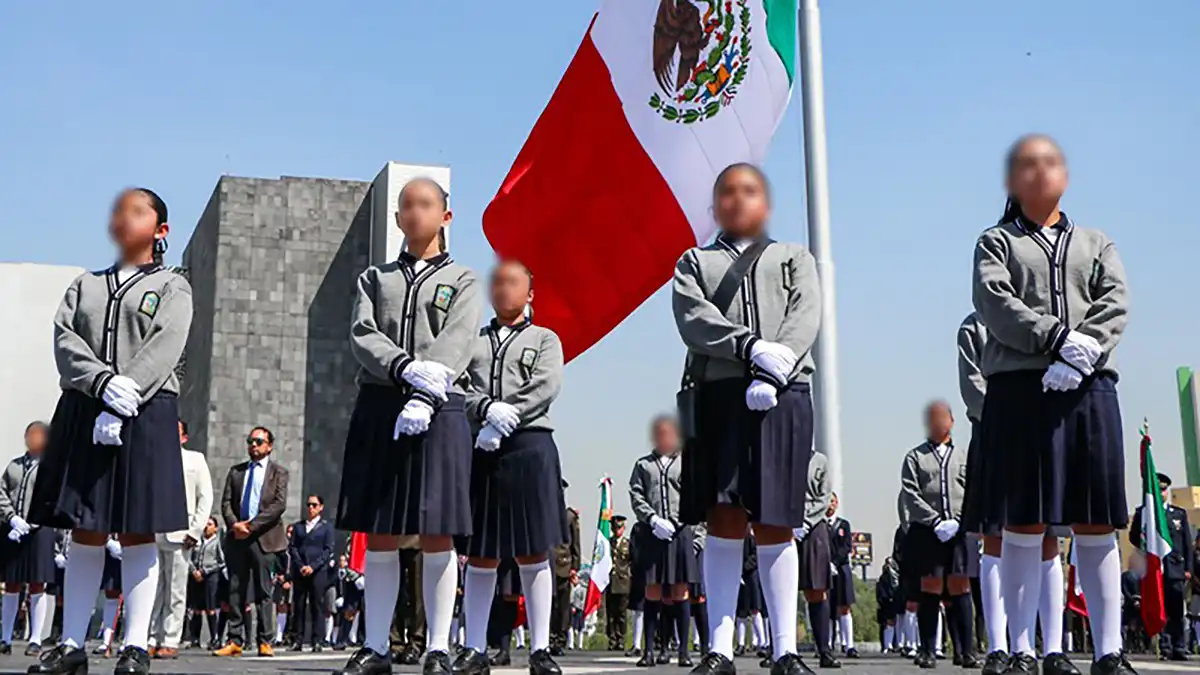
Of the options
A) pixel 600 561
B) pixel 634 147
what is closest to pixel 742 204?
pixel 634 147

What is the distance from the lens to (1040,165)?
604 centimetres

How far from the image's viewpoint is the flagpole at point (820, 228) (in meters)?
14.5

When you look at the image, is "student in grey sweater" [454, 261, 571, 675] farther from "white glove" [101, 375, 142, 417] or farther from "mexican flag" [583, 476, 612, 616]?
"mexican flag" [583, 476, 612, 616]

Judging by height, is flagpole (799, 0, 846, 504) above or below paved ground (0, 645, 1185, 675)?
above

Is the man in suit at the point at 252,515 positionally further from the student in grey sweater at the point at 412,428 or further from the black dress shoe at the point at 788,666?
the black dress shoe at the point at 788,666

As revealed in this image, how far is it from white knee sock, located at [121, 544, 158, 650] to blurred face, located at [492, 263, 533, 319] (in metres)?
2.27

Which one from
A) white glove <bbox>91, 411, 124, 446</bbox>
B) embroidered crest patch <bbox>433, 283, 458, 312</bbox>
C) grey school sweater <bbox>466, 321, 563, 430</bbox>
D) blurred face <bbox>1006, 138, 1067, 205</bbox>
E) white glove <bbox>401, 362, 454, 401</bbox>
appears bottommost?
white glove <bbox>91, 411, 124, 446</bbox>

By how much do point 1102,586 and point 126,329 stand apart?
4508 mm

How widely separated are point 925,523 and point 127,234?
6.75 metres

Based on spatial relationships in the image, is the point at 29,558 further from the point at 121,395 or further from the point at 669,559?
the point at 121,395

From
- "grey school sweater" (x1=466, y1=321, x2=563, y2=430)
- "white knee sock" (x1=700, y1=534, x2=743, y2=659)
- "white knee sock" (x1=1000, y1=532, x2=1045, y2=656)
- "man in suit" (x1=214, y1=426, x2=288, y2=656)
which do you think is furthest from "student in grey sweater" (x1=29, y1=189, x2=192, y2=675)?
"man in suit" (x1=214, y1=426, x2=288, y2=656)

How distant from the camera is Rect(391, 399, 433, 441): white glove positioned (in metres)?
5.94

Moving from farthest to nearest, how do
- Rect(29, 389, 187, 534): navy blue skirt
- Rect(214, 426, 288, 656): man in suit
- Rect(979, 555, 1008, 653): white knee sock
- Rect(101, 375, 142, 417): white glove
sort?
1. Rect(214, 426, 288, 656): man in suit
2. Rect(979, 555, 1008, 653): white knee sock
3. Rect(29, 389, 187, 534): navy blue skirt
4. Rect(101, 375, 142, 417): white glove

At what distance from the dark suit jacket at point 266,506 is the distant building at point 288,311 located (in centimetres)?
2977
